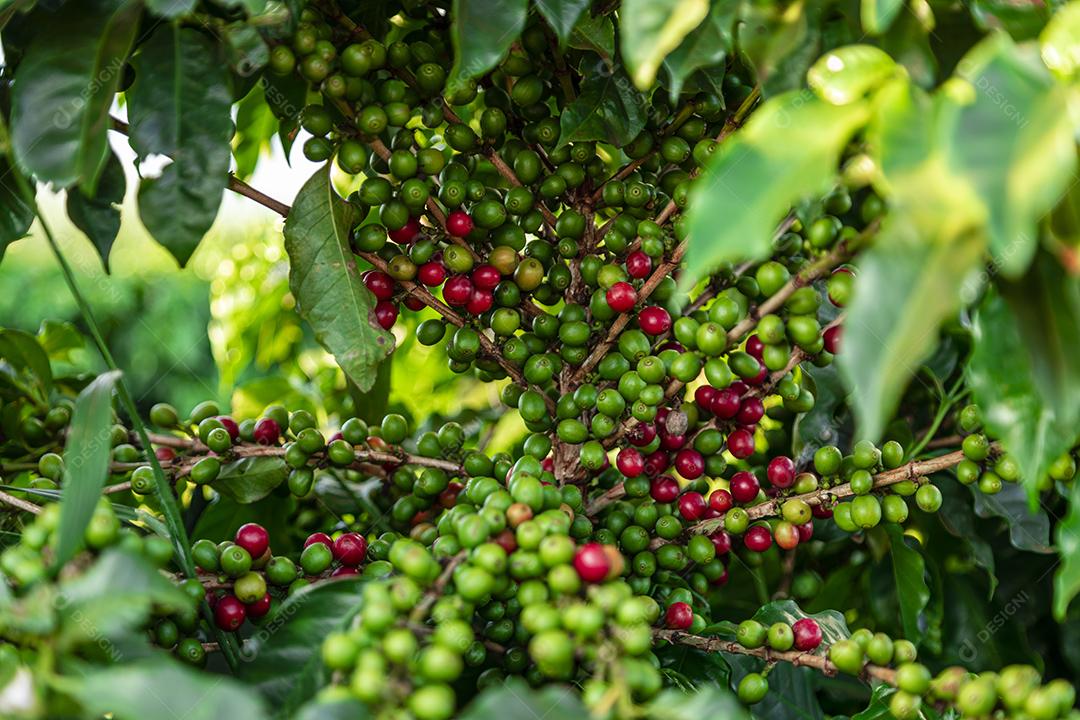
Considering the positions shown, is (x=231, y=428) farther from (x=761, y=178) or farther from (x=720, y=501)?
(x=761, y=178)

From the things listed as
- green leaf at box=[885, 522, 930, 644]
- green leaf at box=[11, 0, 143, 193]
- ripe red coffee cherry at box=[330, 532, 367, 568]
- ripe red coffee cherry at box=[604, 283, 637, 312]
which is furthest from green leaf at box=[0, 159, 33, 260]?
green leaf at box=[885, 522, 930, 644]

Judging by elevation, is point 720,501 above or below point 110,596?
below

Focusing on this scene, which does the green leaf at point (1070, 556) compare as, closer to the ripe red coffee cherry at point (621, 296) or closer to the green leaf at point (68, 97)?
the ripe red coffee cherry at point (621, 296)

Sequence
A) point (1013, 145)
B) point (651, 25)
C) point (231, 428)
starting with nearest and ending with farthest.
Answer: point (1013, 145) < point (651, 25) < point (231, 428)

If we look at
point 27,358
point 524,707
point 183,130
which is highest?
Answer: point 183,130

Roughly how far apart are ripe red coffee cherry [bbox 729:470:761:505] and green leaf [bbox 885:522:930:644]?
0.17 m

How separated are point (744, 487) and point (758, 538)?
41 millimetres

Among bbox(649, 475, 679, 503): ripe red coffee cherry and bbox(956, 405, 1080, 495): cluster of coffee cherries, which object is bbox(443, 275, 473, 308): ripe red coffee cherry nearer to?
bbox(649, 475, 679, 503): ripe red coffee cherry

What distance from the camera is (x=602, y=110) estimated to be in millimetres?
693

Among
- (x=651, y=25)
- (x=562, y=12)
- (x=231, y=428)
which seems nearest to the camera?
(x=651, y=25)

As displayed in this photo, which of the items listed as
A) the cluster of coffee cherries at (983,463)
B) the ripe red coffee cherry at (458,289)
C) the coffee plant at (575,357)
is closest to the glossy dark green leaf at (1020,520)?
the coffee plant at (575,357)

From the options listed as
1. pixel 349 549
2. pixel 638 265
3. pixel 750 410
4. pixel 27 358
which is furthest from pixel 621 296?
pixel 27 358

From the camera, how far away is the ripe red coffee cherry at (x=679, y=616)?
68 cm

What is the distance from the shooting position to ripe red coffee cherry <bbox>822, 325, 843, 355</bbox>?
646 millimetres
